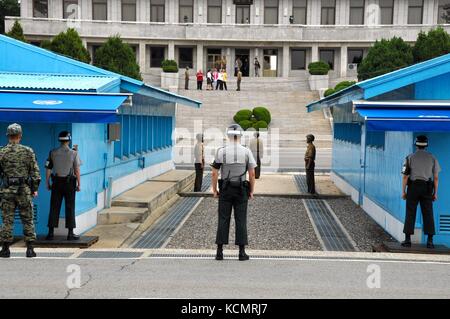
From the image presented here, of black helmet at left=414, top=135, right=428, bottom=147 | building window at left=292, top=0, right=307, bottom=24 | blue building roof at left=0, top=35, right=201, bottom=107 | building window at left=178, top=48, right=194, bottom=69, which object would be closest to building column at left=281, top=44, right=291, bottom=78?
building window at left=292, top=0, right=307, bottom=24

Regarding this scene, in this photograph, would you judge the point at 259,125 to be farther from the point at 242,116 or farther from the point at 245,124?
the point at 242,116

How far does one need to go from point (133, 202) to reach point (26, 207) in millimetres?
5053

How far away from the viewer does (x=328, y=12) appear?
182ft

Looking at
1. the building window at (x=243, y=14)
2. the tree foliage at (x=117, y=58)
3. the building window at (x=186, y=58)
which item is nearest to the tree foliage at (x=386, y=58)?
the tree foliage at (x=117, y=58)

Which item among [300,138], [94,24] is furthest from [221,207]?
[94,24]

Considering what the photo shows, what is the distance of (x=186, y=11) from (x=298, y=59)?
10.9 metres

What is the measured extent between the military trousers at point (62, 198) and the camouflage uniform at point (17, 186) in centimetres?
128

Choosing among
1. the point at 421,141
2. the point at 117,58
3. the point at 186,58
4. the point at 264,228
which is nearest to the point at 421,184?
the point at 421,141

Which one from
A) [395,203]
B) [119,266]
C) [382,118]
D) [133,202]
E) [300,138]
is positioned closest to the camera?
[119,266]

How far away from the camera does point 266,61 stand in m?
55.9

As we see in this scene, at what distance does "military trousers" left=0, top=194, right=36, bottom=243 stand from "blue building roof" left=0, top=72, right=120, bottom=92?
2447 mm

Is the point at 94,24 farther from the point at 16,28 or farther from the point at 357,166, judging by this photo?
the point at 357,166

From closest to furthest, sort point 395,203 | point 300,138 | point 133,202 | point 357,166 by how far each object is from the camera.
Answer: point 395,203 → point 133,202 → point 357,166 → point 300,138

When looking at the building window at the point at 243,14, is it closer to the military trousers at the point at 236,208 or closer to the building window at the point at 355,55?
the building window at the point at 355,55
